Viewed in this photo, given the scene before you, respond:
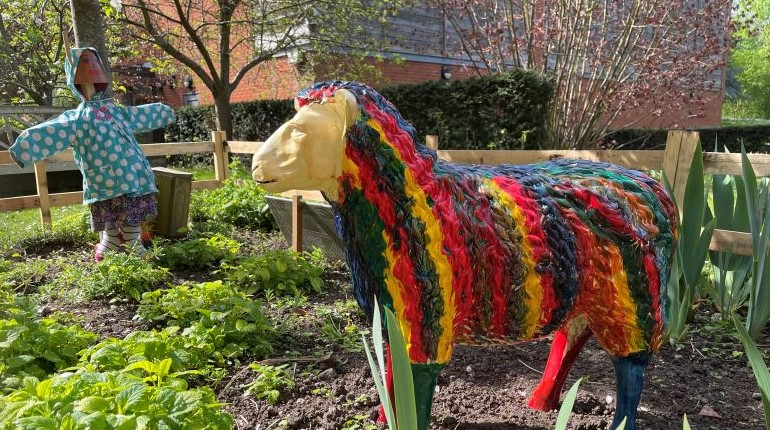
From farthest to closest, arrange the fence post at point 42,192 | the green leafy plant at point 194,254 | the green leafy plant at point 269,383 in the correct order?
the fence post at point 42,192 → the green leafy plant at point 194,254 → the green leafy plant at point 269,383

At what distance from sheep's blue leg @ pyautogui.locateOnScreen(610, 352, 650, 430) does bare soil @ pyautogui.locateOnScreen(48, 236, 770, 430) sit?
9.6 inches

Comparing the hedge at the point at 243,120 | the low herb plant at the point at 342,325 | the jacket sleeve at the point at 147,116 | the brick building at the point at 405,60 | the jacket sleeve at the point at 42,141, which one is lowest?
the low herb plant at the point at 342,325

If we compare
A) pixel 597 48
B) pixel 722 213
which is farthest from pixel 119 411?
pixel 597 48

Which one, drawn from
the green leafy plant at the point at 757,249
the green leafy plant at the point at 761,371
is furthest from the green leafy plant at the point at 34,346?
the green leafy plant at the point at 757,249

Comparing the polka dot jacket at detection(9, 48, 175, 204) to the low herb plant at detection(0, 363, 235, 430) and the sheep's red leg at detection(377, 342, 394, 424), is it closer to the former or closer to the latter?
the low herb plant at detection(0, 363, 235, 430)

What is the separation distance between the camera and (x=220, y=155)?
7.33 m

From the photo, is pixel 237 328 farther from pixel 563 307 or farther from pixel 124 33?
pixel 124 33

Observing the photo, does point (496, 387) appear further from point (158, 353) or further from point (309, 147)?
point (309, 147)

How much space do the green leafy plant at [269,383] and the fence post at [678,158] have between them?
9.06 feet

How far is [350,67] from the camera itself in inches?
444

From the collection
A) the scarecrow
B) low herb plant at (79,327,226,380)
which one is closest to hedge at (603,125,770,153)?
the scarecrow

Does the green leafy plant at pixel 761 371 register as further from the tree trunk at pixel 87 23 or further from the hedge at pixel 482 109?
the hedge at pixel 482 109

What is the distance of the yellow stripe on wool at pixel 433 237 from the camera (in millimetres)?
1476

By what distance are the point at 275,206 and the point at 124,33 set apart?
7144 millimetres
